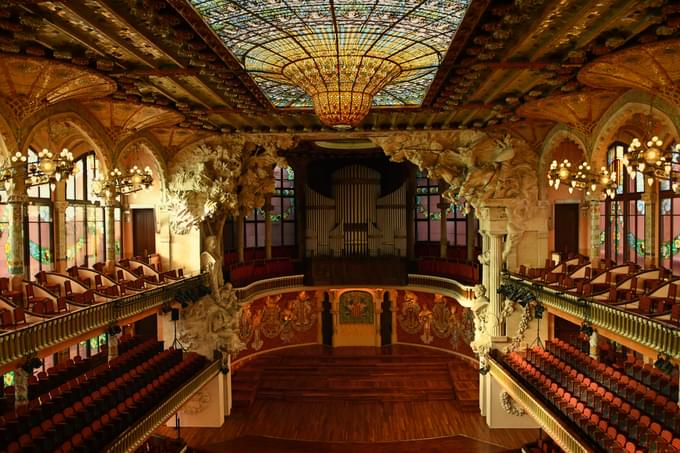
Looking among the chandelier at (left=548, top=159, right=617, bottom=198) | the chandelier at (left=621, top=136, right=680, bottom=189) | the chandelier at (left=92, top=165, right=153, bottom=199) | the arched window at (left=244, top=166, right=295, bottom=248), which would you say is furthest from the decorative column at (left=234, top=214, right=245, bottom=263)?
the chandelier at (left=621, top=136, right=680, bottom=189)

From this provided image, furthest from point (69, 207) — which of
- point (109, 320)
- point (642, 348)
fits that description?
point (642, 348)

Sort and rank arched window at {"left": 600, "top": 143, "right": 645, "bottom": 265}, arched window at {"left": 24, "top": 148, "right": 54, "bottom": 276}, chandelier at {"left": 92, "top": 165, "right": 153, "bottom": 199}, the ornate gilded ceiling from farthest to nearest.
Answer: arched window at {"left": 600, "top": 143, "right": 645, "bottom": 265}, arched window at {"left": 24, "top": 148, "right": 54, "bottom": 276}, chandelier at {"left": 92, "top": 165, "right": 153, "bottom": 199}, the ornate gilded ceiling

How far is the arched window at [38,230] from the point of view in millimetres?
15594

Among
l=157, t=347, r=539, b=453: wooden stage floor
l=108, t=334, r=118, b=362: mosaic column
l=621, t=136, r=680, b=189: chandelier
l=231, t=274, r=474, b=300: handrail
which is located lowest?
l=157, t=347, r=539, b=453: wooden stage floor

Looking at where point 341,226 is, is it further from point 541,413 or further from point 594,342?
point 594,342

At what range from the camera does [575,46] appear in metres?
9.38

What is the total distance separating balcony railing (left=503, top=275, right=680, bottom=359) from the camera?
29.1 ft

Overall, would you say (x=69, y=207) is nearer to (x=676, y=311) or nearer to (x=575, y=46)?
(x=575, y=46)

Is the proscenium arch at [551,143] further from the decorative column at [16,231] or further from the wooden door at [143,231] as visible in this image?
the wooden door at [143,231]

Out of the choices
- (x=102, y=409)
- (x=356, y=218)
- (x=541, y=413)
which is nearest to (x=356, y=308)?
(x=356, y=218)

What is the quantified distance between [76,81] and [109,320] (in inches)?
201

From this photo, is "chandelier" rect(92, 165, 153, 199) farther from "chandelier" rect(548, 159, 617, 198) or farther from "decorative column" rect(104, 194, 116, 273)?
"chandelier" rect(548, 159, 617, 198)

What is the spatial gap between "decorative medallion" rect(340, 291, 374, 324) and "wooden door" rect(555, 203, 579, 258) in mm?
8835

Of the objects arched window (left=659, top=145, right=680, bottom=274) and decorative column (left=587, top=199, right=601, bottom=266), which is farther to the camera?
arched window (left=659, top=145, right=680, bottom=274)
